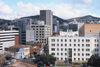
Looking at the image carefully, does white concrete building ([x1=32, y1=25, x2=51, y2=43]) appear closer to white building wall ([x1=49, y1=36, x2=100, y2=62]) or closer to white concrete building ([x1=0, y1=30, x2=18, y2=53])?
white concrete building ([x1=0, y1=30, x2=18, y2=53])

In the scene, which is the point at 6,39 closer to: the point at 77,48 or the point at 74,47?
the point at 74,47

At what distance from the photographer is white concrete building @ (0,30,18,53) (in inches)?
1808

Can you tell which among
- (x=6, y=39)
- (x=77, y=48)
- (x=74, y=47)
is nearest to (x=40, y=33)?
(x=6, y=39)

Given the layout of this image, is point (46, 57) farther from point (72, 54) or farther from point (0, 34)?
point (0, 34)

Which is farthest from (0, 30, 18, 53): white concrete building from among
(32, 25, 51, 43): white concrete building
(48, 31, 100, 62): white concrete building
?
(48, 31, 100, 62): white concrete building

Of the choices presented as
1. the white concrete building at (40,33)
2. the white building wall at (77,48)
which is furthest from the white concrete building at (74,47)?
the white concrete building at (40,33)

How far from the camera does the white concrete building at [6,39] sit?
151 feet

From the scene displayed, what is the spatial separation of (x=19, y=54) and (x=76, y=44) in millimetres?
10727

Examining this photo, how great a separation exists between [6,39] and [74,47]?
69.7 ft

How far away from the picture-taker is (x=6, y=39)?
50.1 m

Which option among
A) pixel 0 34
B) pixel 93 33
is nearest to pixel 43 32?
pixel 0 34

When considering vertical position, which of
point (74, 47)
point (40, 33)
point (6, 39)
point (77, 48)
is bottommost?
point (77, 48)

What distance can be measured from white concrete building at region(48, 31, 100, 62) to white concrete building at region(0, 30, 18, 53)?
14789 millimetres

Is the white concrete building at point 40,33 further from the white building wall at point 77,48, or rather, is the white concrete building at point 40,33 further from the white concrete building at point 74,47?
the white building wall at point 77,48
